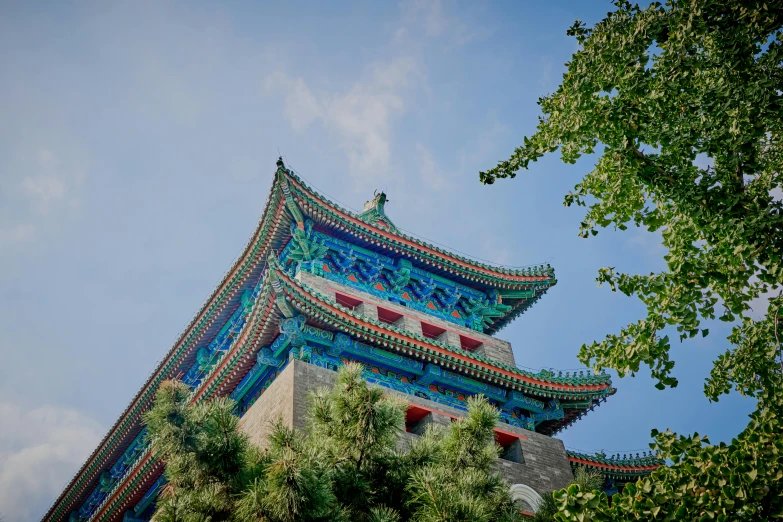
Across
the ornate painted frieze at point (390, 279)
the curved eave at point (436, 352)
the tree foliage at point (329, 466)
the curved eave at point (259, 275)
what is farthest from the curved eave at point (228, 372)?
the tree foliage at point (329, 466)

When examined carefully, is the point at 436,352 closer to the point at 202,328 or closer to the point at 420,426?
the point at 420,426

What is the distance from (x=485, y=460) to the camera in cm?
859

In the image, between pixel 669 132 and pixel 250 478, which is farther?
pixel 669 132

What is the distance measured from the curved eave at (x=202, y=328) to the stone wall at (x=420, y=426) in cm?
404

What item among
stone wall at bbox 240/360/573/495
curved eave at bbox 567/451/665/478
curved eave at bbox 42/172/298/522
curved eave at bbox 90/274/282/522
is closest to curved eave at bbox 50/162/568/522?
curved eave at bbox 42/172/298/522

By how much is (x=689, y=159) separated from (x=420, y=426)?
756 cm

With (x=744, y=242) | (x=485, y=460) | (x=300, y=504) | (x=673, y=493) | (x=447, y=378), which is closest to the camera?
(x=673, y=493)

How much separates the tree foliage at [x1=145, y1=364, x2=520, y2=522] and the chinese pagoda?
10.2 ft

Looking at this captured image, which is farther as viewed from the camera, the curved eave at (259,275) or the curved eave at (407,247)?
the curved eave at (407,247)

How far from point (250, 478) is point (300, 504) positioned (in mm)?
1069

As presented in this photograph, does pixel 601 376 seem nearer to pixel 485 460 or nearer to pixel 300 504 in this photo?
pixel 485 460

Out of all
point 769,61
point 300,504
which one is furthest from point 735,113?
point 300,504

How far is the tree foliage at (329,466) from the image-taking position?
669 cm

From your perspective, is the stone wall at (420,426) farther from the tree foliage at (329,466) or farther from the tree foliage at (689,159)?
the tree foliage at (689,159)
